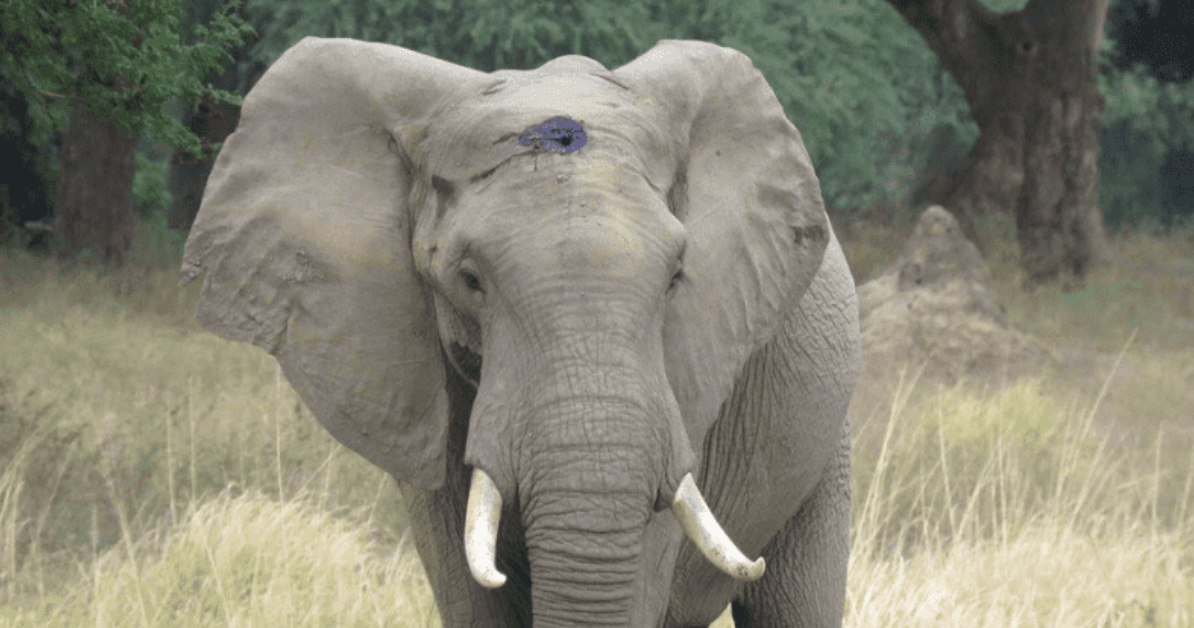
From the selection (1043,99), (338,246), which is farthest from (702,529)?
(1043,99)

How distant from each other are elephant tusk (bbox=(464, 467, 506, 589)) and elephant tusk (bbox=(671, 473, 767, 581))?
33 cm

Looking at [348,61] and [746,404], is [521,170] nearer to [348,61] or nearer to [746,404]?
[348,61]

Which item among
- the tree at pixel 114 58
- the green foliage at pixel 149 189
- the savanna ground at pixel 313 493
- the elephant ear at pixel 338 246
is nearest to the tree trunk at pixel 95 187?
the green foliage at pixel 149 189

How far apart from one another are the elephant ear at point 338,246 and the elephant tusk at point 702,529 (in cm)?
58

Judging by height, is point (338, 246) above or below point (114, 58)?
above

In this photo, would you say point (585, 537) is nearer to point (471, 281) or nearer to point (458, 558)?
point (471, 281)

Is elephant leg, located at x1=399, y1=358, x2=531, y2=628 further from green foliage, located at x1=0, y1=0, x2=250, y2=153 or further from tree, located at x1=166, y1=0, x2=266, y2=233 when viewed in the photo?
tree, located at x1=166, y1=0, x2=266, y2=233

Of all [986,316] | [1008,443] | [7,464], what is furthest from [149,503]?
[986,316]

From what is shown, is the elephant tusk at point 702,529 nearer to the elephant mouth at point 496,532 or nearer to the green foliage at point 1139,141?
the elephant mouth at point 496,532

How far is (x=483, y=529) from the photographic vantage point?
241cm

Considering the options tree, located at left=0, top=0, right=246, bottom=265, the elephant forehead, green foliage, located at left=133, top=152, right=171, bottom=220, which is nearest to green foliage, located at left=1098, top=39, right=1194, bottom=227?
green foliage, located at left=133, top=152, right=171, bottom=220

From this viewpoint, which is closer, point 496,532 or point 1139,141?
point 496,532

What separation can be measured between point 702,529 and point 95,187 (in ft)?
36.1

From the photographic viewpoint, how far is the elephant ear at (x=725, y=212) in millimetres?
2854
